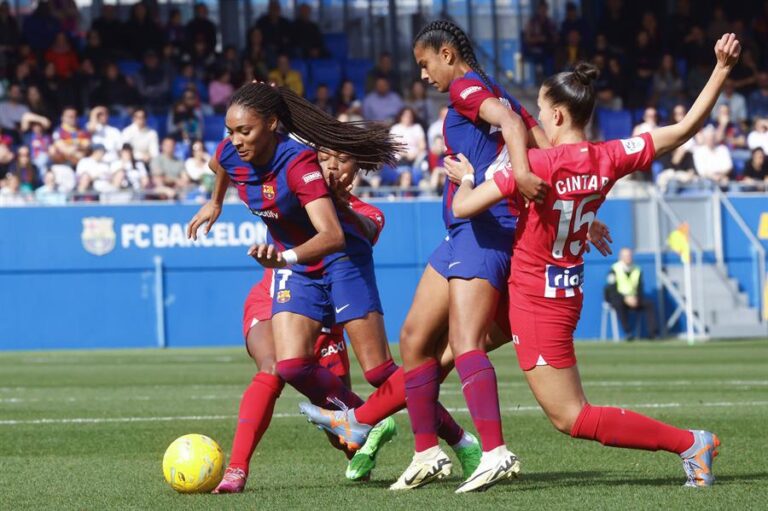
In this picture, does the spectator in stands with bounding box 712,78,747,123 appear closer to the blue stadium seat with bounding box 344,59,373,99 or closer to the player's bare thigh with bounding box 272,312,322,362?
the blue stadium seat with bounding box 344,59,373,99

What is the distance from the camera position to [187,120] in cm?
2450

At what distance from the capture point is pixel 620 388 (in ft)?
44.8

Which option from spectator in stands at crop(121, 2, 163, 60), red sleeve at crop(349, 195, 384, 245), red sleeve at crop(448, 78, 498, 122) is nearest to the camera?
red sleeve at crop(448, 78, 498, 122)

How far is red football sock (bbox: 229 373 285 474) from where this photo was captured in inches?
279

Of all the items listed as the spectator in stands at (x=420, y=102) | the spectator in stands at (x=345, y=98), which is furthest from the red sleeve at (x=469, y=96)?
the spectator in stands at (x=420, y=102)

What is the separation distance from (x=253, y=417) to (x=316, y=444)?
2281 mm

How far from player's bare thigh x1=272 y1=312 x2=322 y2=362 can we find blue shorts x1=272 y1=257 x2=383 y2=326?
3 centimetres

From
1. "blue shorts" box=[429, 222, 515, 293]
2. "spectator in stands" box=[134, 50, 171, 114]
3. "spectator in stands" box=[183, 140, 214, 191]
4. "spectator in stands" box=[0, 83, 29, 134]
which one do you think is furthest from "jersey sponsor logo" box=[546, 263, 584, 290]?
"spectator in stands" box=[134, 50, 171, 114]

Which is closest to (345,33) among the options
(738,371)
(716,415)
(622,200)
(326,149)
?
(622,200)

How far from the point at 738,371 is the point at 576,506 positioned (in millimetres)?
10258

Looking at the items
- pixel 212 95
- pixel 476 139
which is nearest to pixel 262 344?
pixel 476 139

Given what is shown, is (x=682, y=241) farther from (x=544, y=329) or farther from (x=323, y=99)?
(x=544, y=329)

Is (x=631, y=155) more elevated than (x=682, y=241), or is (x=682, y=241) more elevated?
(x=631, y=155)

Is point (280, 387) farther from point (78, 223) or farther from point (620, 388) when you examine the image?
point (78, 223)
